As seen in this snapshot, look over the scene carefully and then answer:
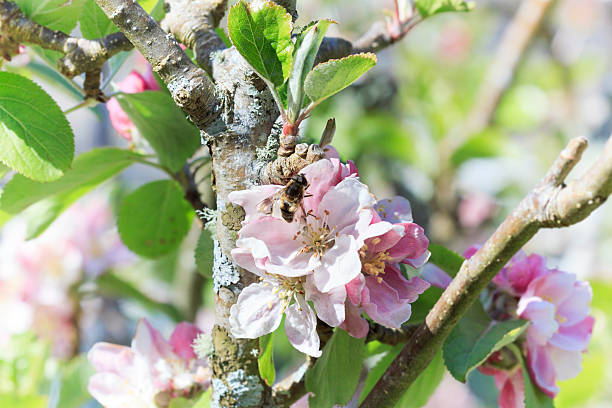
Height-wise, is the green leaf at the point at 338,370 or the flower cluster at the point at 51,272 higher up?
the green leaf at the point at 338,370

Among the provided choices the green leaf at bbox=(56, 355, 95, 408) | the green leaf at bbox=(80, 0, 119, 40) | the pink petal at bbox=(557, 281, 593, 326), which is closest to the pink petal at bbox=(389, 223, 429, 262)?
the pink petal at bbox=(557, 281, 593, 326)

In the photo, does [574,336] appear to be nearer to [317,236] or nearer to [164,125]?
[317,236]

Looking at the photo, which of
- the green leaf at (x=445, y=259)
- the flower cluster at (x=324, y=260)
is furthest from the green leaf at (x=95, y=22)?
the green leaf at (x=445, y=259)

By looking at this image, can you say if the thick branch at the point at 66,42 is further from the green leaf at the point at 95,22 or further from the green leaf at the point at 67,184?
the green leaf at the point at 67,184

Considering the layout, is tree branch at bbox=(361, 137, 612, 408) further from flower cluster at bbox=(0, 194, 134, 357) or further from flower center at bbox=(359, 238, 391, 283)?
flower cluster at bbox=(0, 194, 134, 357)

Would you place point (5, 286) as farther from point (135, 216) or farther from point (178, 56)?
point (178, 56)

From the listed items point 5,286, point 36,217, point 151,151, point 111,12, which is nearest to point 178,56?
point 111,12
